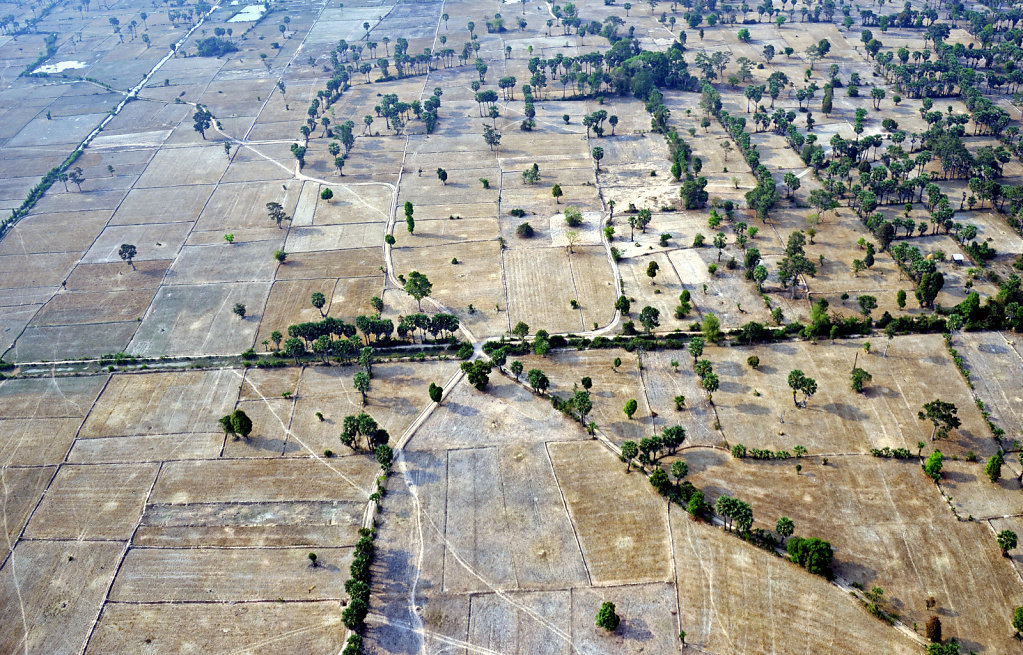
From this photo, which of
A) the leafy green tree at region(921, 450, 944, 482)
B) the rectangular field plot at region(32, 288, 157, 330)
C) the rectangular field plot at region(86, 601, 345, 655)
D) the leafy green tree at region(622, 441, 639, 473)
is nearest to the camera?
the rectangular field plot at region(86, 601, 345, 655)

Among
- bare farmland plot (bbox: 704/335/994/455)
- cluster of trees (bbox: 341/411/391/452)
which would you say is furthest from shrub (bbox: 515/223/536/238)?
cluster of trees (bbox: 341/411/391/452)

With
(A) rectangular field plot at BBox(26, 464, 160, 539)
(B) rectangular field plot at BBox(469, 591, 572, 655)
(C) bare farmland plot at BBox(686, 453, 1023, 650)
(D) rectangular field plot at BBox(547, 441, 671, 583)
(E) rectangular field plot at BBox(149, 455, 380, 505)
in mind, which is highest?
(C) bare farmland plot at BBox(686, 453, 1023, 650)

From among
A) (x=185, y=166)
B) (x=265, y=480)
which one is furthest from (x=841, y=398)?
(x=185, y=166)

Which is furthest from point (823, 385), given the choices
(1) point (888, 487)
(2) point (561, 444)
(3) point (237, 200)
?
(3) point (237, 200)

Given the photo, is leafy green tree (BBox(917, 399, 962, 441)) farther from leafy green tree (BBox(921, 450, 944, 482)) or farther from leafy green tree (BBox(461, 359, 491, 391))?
leafy green tree (BBox(461, 359, 491, 391))

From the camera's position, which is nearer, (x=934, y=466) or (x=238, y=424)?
(x=934, y=466)

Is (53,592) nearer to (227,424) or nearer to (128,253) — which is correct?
(227,424)
